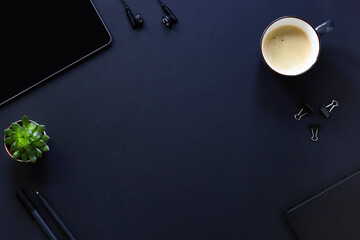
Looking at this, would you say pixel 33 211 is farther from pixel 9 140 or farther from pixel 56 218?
pixel 9 140

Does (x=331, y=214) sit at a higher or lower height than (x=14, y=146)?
lower

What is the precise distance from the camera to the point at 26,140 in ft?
3.17

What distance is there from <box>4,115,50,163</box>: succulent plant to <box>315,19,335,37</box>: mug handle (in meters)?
0.75

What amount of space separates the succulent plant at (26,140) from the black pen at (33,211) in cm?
10

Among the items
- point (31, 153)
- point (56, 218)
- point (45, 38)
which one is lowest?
point (56, 218)

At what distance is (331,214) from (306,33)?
0.47 metres

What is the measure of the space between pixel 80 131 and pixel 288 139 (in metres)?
0.56

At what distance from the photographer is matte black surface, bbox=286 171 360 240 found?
1.02 metres

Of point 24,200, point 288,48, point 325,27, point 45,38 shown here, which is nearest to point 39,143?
point 24,200

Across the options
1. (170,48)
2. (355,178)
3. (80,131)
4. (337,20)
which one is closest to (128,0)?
(170,48)

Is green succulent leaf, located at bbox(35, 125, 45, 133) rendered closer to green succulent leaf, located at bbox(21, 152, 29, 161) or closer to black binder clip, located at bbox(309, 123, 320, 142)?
green succulent leaf, located at bbox(21, 152, 29, 161)

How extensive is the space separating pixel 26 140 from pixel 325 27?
2.64 feet

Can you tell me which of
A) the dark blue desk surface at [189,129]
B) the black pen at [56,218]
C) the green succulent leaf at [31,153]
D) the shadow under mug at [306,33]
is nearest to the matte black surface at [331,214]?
the dark blue desk surface at [189,129]

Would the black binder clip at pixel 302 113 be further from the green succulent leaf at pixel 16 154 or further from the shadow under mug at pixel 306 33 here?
the green succulent leaf at pixel 16 154
